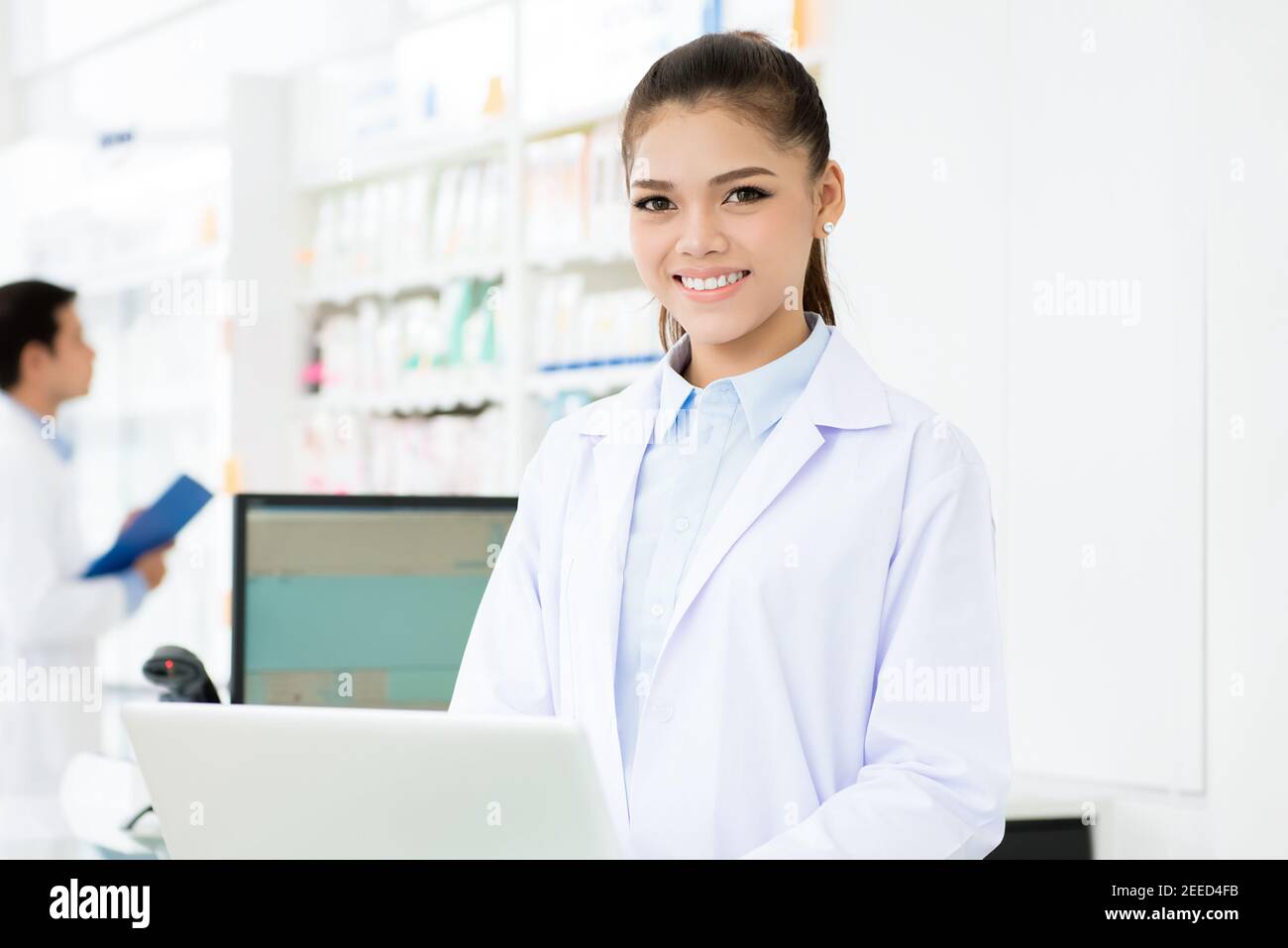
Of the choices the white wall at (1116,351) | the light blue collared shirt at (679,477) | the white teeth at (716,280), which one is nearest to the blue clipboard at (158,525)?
the white wall at (1116,351)

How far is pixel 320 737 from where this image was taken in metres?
1.00

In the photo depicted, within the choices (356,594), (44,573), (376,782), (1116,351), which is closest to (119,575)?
(44,573)

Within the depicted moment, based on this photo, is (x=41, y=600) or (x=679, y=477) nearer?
(x=679, y=477)

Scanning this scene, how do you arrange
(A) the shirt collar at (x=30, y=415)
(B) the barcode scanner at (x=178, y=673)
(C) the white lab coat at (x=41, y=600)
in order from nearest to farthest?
(B) the barcode scanner at (x=178, y=673)
(C) the white lab coat at (x=41, y=600)
(A) the shirt collar at (x=30, y=415)

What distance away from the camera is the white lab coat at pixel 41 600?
344 cm

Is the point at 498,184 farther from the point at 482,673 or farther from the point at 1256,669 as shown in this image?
the point at 482,673

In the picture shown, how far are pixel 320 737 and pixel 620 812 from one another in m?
0.45

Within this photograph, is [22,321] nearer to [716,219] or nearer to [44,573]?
[44,573]

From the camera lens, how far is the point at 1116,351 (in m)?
2.84

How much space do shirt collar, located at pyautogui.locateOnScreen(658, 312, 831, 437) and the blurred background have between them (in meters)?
0.90

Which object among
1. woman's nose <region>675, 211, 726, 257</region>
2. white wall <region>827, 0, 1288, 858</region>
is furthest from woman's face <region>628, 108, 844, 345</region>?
white wall <region>827, 0, 1288, 858</region>

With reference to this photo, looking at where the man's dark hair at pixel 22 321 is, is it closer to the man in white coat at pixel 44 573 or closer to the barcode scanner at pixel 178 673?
the man in white coat at pixel 44 573

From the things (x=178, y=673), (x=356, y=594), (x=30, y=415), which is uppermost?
(x=30, y=415)

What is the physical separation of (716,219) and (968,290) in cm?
187
